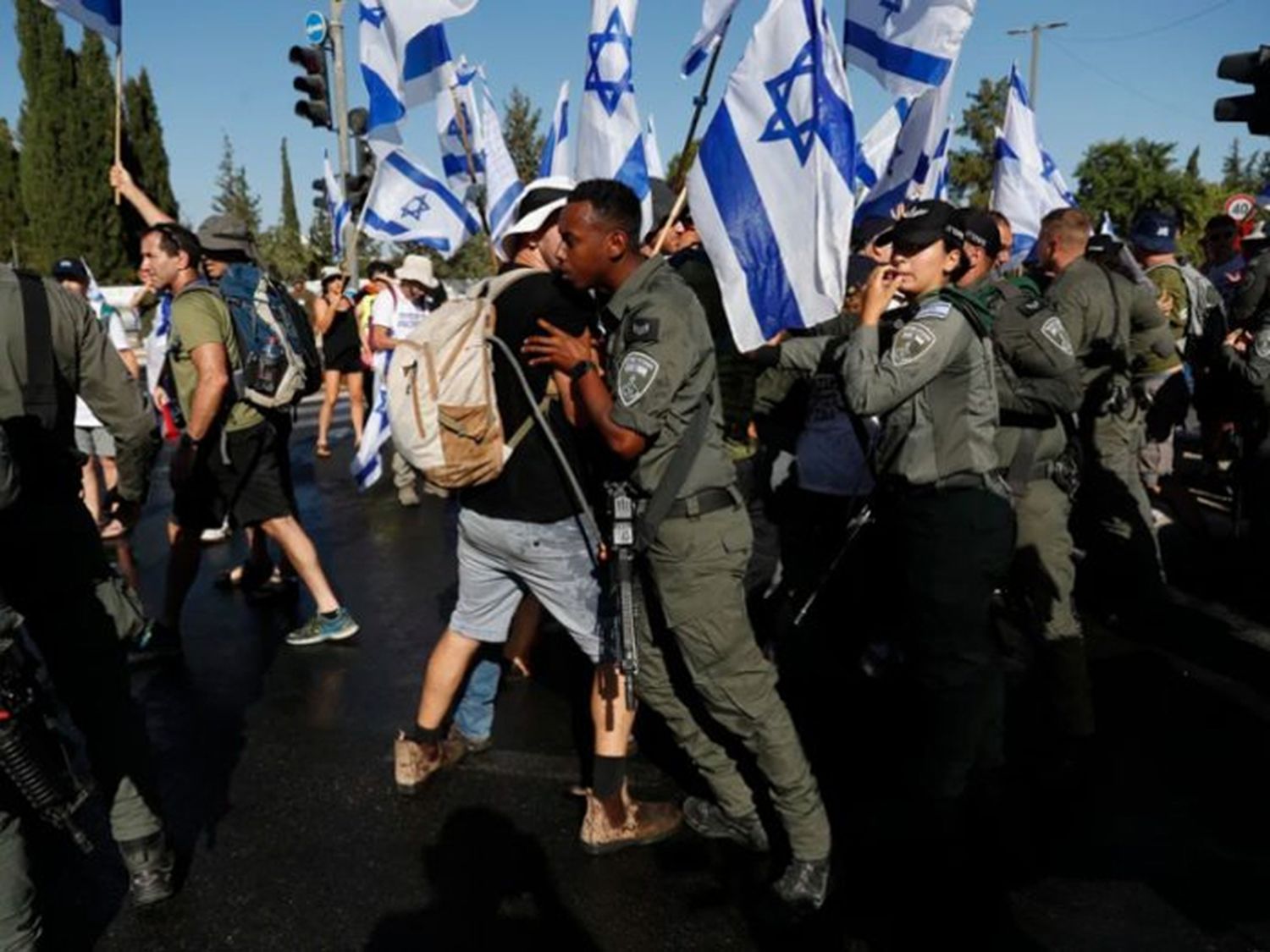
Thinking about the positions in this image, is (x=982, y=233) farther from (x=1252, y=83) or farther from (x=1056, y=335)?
(x=1252, y=83)

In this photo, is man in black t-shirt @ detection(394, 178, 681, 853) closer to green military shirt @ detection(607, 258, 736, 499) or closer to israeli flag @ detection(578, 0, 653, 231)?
green military shirt @ detection(607, 258, 736, 499)

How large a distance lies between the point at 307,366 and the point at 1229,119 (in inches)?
157

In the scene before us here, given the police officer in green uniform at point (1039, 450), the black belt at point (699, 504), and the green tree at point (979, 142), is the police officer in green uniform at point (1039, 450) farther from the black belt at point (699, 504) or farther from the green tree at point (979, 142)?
the green tree at point (979, 142)

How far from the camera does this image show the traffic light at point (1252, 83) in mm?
3387

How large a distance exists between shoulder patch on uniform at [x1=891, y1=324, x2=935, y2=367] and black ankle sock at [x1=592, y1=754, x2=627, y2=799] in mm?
1437

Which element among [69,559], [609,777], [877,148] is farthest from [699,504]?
[877,148]

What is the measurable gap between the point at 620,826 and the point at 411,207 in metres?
4.58

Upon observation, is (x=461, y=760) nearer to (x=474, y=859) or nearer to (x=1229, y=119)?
(x=474, y=859)

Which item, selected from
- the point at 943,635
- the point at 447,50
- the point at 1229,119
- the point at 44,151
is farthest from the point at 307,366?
the point at 44,151

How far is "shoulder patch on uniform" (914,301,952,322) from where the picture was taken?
2.71 metres

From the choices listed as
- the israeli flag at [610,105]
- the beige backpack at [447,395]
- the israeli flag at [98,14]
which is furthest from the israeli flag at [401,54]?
the beige backpack at [447,395]

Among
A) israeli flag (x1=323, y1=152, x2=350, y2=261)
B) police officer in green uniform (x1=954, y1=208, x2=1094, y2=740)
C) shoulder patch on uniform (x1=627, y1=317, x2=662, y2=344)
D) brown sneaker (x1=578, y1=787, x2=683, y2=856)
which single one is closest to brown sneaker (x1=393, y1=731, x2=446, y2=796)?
brown sneaker (x1=578, y1=787, x2=683, y2=856)

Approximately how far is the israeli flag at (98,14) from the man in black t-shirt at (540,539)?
113 inches

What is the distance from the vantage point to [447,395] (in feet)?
9.27
